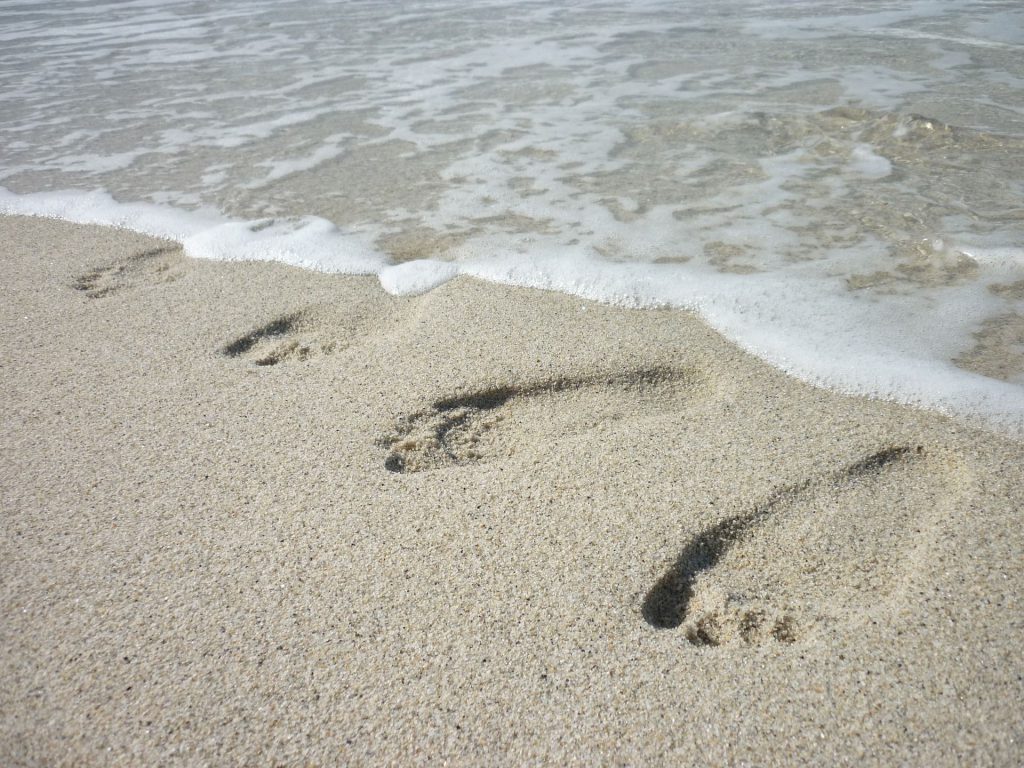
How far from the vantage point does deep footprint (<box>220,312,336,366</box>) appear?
2344 mm

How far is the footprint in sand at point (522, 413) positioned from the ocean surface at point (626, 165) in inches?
15.2

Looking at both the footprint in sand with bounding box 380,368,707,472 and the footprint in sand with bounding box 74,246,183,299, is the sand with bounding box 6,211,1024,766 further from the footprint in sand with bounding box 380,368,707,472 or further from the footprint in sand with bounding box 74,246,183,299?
the footprint in sand with bounding box 74,246,183,299

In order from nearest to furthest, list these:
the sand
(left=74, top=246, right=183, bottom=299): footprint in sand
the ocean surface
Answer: the sand
the ocean surface
(left=74, top=246, right=183, bottom=299): footprint in sand

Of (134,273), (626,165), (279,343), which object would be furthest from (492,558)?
(626,165)

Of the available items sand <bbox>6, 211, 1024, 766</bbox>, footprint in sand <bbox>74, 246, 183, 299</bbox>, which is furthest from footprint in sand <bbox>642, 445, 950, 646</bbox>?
footprint in sand <bbox>74, 246, 183, 299</bbox>

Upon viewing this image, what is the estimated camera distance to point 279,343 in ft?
7.92

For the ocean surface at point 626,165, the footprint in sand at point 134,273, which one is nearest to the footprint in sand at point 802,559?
the ocean surface at point 626,165

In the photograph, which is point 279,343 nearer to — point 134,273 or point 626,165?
point 134,273

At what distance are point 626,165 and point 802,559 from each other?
2.79 m

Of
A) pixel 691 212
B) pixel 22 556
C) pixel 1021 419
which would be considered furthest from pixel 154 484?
pixel 691 212

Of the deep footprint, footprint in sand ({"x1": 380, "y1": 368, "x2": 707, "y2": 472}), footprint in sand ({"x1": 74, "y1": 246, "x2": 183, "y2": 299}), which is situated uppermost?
footprint in sand ({"x1": 74, "y1": 246, "x2": 183, "y2": 299})

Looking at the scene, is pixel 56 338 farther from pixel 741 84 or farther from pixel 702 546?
pixel 741 84

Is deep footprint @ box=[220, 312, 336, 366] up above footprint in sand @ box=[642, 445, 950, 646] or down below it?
above

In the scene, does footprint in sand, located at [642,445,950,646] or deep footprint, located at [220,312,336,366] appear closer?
footprint in sand, located at [642,445,950,646]
